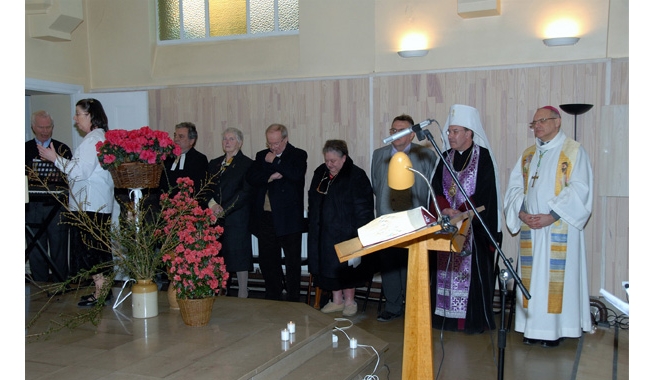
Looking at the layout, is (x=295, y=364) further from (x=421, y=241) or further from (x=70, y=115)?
(x=70, y=115)

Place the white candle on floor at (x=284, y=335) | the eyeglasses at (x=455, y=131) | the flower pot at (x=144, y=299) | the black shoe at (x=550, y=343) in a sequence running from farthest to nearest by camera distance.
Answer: the eyeglasses at (x=455, y=131) → the black shoe at (x=550, y=343) → the flower pot at (x=144, y=299) → the white candle on floor at (x=284, y=335)

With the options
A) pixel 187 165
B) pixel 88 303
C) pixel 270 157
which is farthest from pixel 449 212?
pixel 88 303

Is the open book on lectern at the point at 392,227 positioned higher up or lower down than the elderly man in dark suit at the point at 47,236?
higher up

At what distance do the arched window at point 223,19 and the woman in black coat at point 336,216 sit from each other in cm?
235

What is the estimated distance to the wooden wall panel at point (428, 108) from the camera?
A: 232 inches

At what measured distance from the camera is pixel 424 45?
654 centimetres

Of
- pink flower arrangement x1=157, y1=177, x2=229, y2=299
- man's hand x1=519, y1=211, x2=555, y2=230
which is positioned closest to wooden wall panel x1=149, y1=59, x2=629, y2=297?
man's hand x1=519, y1=211, x2=555, y2=230

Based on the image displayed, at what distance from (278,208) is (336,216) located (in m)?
0.57

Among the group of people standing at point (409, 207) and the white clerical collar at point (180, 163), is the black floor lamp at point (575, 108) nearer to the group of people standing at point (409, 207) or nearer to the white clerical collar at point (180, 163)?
the group of people standing at point (409, 207)

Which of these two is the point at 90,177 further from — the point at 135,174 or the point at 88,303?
the point at 88,303

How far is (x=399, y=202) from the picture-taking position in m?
5.75

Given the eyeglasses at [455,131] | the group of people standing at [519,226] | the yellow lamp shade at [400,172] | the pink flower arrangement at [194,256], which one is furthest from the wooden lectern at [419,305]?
the eyeglasses at [455,131]

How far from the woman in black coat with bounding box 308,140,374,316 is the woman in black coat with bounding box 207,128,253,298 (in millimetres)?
716

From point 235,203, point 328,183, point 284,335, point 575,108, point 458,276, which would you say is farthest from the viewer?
point 235,203
